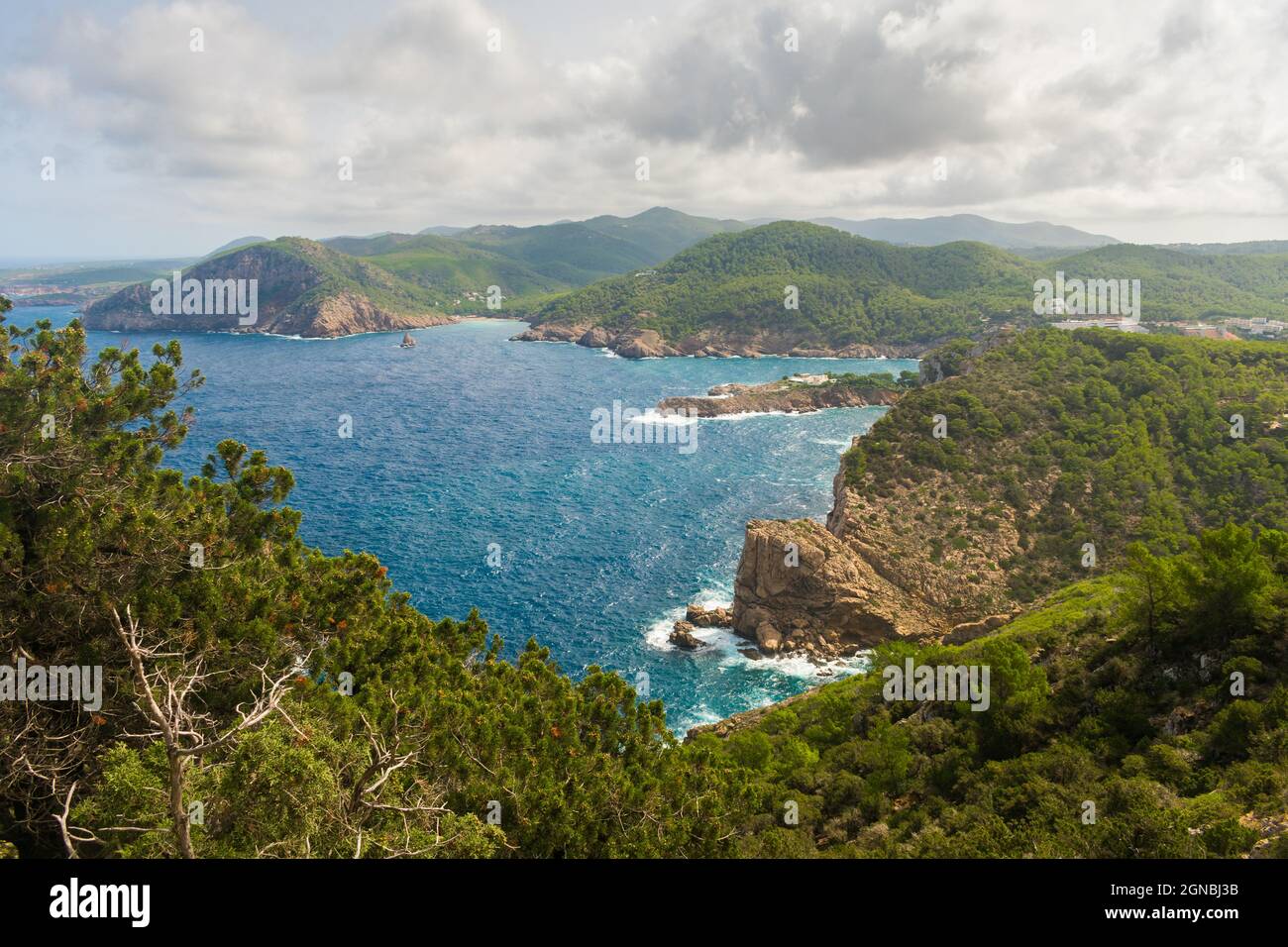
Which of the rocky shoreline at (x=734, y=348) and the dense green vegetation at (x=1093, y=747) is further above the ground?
the rocky shoreline at (x=734, y=348)

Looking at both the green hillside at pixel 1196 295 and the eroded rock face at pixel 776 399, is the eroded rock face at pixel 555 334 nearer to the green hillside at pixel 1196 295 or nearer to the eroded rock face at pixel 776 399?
the eroded rock face at pixel 776 399

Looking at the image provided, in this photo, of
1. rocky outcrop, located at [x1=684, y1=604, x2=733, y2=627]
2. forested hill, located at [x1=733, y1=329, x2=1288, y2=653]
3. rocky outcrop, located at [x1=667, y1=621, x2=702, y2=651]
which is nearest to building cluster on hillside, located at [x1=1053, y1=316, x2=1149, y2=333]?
forested hill, located at [x1=733, y1=329, x2=1288, y2=653]

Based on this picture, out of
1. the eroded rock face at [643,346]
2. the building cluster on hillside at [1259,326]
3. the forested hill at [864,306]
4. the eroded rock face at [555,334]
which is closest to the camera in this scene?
the building cluster on hillside at [1259,326]

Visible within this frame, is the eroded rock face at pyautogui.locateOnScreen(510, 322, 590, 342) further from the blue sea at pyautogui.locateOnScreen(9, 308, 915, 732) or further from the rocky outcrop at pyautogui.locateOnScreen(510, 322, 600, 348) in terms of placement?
the blue sea at pyautogui.locateOnScreen(9, 308, 915, 732)

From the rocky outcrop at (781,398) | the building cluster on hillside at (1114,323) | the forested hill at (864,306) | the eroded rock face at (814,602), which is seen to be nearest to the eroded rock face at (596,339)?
the forested hill at (864,306)

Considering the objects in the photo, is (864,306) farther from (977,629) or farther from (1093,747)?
(1093,747)
